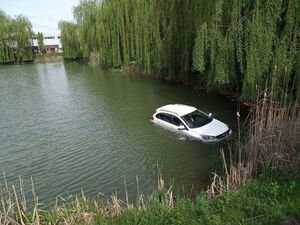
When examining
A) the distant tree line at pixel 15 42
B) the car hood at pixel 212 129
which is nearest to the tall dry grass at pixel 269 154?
the car hood at pixel 212 129

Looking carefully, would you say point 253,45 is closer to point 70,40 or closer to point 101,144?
point 101,144

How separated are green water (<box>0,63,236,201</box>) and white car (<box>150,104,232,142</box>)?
353 millimetres

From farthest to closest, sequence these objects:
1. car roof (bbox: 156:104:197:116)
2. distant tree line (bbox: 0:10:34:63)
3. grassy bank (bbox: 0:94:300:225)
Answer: distant tree line (bbox: 0:10:34:63)
car roof (bbox: 156:104:197:116)
grassy bank (bbox: 0:94:300:225)

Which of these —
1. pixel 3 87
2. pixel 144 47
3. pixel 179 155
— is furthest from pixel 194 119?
pixel 3 87

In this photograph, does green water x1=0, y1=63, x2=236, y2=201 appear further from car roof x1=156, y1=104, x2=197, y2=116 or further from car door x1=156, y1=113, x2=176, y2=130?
car roof x1=156, y1=104, x2=197, y2=116

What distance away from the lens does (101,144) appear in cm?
1323

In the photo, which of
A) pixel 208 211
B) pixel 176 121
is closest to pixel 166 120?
pixel 176 121

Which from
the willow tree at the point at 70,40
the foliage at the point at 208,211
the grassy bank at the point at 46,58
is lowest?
the foliage at the point at 208,211

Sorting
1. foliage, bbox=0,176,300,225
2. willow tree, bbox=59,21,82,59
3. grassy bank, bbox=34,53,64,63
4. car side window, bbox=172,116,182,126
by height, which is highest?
willow tree, bbox=59,21,82,59

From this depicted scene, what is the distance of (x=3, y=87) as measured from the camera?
3156 centimetres

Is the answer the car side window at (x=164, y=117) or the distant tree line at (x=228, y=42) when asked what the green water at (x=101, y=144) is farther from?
the distant tree line at (x=228, y=42)

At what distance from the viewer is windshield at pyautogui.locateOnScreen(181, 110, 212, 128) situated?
513 inches

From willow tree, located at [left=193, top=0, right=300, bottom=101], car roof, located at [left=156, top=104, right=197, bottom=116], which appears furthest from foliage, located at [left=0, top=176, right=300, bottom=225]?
car roof, located at [left=156, top=104, right=197, bottom=116]

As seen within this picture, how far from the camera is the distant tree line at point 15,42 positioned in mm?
60344
